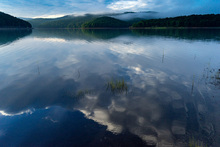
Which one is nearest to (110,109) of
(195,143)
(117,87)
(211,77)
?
(117,87)

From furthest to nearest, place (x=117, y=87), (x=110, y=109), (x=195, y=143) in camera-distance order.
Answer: (x=117, y=87), (x=110, y=109), (x=195, y=143)

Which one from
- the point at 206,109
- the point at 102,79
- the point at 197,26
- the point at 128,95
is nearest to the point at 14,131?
the point at 128,95

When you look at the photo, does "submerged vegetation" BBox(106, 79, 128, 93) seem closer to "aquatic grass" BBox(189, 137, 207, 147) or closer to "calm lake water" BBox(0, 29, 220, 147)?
"calm lake water" BBox(0, 29, 220, 147)

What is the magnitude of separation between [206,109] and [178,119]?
272 cm

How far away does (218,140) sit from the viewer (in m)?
6.41

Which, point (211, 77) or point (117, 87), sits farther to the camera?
point (211, 77)

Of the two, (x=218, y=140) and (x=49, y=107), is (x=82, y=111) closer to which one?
(x=49, y=107)

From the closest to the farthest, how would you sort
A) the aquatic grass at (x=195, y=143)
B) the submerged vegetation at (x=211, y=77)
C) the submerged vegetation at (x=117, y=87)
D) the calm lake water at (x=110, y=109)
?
Result: the aquatic grass at (x=195, y=143)
the calm lake water at (x=110, y=109)
the submerged vegetation at (x=117, y=87)
the submerged vegetation at (x=211, y=77)

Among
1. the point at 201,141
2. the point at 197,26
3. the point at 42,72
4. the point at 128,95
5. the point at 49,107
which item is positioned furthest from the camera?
the point at 197,26

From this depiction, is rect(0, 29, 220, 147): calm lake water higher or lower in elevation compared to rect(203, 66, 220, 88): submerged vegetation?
lower

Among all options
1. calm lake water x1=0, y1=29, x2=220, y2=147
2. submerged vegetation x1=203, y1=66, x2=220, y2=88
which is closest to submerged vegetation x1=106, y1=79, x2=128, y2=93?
calm lake water x1=0, y1=29, x2=220, y2=147

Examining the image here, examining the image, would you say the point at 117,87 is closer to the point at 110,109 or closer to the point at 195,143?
the point at 110,109

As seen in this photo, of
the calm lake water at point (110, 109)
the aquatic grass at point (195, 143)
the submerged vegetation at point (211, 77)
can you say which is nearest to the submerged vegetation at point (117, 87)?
the calm lake water at point (110, 109)

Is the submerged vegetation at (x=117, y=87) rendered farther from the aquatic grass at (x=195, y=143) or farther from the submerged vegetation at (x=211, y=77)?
the submerged vegetation at (x=211, y=77)
